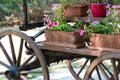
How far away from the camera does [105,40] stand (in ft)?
10.3

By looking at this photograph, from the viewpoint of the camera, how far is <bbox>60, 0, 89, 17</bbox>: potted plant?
3658 millimetres

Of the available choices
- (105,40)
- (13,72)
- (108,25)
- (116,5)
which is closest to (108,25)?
(108,25)

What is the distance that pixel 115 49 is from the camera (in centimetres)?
307

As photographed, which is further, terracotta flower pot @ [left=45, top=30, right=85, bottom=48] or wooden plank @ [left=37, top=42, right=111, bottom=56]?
terracotta flower pot @ [left=45, top=30, right=85, bottom=48]

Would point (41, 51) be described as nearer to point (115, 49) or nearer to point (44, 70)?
point (44, 70)

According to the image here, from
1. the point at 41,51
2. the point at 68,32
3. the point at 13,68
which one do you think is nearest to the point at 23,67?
the point at 13,68

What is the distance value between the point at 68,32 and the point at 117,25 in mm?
514

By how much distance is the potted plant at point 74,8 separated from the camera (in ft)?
12.0

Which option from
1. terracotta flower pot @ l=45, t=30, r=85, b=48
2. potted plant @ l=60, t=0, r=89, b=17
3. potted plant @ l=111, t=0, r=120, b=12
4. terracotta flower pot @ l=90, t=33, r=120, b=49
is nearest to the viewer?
terracotta flower pot @ l=90, t=33, r=120, b=49

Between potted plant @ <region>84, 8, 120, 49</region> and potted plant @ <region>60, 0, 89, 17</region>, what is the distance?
41cm

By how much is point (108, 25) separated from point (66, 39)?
0.45 meters

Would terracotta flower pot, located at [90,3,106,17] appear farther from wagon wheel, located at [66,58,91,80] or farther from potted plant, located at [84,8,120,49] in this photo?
wagon wheel, located at [66,58,91,80]

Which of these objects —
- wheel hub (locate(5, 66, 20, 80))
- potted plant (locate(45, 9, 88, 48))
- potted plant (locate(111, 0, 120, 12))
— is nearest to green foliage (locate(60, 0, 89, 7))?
potted plant (locate(45, 9, 88, 48))

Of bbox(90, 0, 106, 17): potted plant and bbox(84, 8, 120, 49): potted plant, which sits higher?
bbox(90, 0, 106, 17): potted plant
